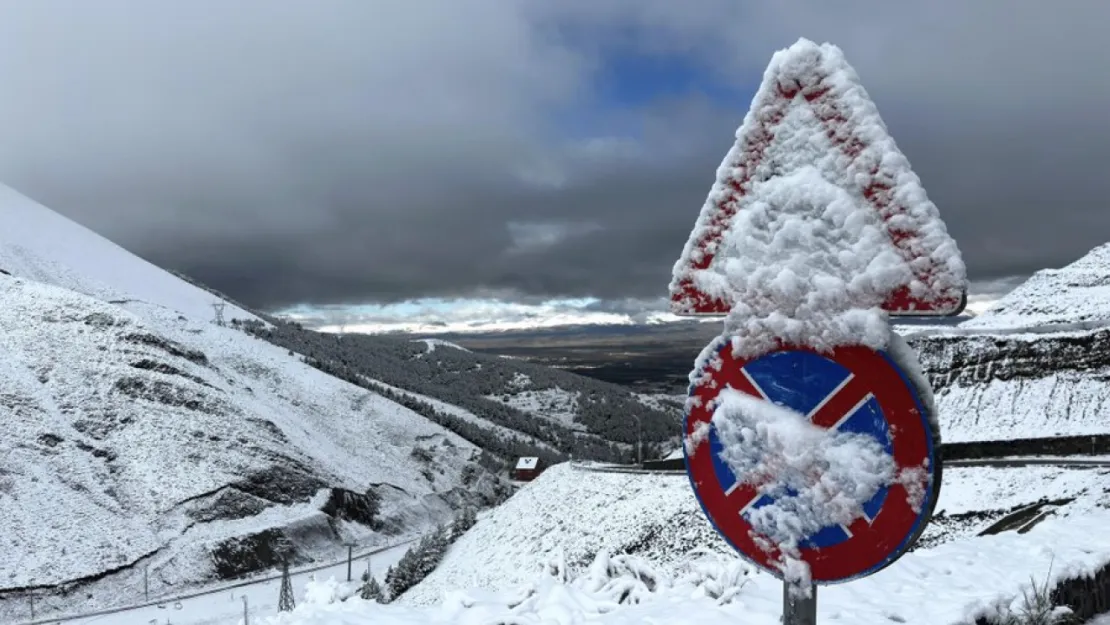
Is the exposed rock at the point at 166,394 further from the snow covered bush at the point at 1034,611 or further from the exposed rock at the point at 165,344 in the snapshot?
the snow covered bush at the point at 1034,611

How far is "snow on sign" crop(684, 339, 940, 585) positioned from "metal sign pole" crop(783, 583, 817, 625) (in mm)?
43

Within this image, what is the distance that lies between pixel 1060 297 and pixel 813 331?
56.0 m

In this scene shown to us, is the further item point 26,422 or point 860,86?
point 26,422

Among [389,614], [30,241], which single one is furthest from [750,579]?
[30,241]

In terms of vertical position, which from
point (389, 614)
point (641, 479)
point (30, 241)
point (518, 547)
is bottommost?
point (518, 547)

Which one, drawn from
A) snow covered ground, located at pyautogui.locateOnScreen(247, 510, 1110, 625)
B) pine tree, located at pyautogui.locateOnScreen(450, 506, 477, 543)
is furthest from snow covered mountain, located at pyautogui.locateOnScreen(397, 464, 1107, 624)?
pine tree, located at pyautogui.locateOnScreen(450, 506, 477, 543)

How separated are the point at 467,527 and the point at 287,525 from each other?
33918mm

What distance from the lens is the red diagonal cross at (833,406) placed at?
2.37 metres

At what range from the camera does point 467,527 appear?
45938mm

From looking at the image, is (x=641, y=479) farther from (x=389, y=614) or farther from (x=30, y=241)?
(x=30, y=241)

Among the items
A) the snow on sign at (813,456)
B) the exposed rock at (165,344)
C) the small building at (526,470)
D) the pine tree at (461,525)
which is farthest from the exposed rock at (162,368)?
the snow on sign at (813,456)

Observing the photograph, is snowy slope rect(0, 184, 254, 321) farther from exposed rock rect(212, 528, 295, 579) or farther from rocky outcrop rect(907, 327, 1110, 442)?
rocky outcrop rect(907, 327, 1110, 442)

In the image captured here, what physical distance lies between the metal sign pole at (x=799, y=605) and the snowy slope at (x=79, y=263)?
141 metres

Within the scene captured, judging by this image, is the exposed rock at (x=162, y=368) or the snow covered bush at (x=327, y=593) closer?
the snow covered bush at (x=327, y=593)
